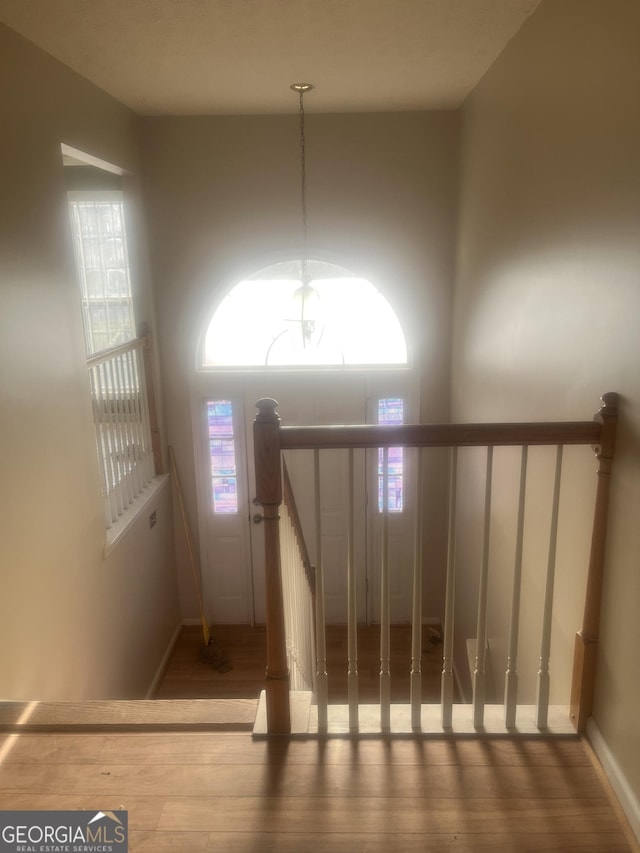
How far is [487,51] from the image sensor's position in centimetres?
313

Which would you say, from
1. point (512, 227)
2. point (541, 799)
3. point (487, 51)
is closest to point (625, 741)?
point (541, 799)

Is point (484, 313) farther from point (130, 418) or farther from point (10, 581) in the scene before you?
point (10, 581)

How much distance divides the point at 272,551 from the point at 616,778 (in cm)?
109

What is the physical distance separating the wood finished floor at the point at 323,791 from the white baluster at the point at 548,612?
9cm

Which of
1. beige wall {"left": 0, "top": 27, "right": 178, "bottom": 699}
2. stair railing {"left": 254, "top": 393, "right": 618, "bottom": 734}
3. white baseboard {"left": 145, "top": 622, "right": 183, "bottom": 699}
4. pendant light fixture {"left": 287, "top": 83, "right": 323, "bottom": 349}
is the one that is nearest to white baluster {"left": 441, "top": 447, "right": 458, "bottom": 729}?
stair railing {"left": 254, "top": 393, "right": 618, "bottom": 734}

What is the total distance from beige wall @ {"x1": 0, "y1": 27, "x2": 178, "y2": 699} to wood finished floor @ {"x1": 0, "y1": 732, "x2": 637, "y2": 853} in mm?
925

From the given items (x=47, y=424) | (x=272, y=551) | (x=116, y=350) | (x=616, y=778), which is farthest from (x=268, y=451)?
(x=116, y=350)

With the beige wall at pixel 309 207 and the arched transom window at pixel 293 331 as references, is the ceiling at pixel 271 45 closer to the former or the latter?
the beige wall at pixel 309 207

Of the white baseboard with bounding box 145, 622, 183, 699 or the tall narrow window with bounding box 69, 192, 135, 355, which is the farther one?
the tall narrow window with bounding box 69, 192, 135, 355

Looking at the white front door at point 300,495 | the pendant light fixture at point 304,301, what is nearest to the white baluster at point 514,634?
the pendant light fixture at point 304,301

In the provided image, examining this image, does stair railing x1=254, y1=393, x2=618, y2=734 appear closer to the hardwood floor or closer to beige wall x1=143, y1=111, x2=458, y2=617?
the hardwood floor

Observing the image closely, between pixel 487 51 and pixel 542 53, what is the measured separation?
0.77 m

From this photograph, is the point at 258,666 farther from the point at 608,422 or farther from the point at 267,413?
the point at 608,422

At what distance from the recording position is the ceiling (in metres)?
2.58
